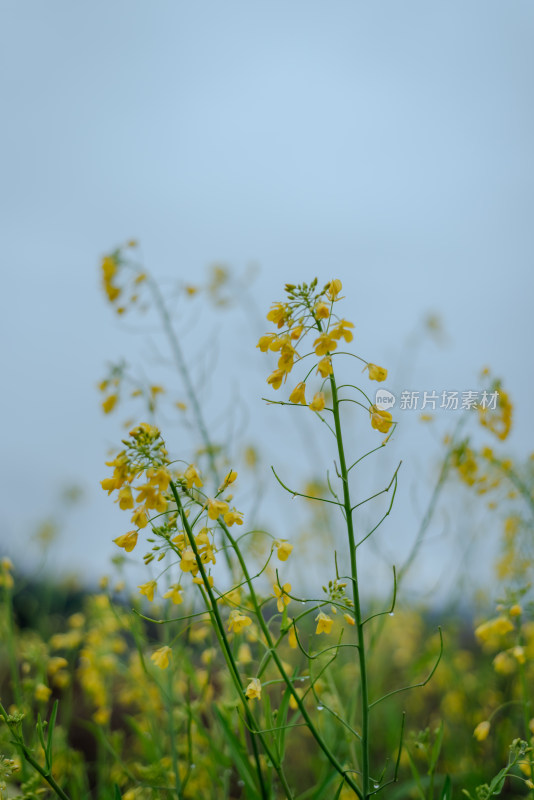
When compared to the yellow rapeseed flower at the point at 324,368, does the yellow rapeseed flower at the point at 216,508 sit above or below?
below

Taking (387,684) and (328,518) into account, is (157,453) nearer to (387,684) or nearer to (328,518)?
(328,518)

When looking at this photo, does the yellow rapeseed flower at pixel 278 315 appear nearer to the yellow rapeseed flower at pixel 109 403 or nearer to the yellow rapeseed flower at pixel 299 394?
the yellow rapeseed flower at pixel 299 394

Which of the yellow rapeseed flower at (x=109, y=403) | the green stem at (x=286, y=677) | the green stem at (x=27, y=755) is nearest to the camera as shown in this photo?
the green stem at (x=286, y=677)

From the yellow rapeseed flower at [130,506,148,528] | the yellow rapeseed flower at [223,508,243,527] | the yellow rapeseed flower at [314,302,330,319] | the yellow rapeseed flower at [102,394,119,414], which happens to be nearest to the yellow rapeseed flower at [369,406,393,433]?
the yellow rapeseed flower at [314,302,330,319]

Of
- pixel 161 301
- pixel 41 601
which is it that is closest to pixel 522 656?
pixel 161 301

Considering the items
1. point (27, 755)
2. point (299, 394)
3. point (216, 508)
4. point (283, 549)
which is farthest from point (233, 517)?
point (27, 755)

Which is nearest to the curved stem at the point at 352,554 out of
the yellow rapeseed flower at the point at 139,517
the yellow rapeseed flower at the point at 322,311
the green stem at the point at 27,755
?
the yellow rapeseed flower at the point at 322,311

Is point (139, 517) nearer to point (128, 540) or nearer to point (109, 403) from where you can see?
point (128, 540)

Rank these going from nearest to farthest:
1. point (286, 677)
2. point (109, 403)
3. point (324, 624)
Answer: point (286, 677) < point (324, 624) < point (109, 403)

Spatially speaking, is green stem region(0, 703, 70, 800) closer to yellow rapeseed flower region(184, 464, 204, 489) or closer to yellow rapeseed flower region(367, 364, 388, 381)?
yellow rapeseed flower region(184, 464, 204, 489)

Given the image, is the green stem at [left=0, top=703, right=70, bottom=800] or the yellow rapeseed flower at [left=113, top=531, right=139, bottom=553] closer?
the yellow rapeseed flower at [left=113, top=531, right=139, bottom=553]

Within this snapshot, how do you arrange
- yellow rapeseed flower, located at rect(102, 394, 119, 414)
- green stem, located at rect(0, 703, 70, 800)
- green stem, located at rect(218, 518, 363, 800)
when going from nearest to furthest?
green stem, located at rect(218, 518, 363, 800), green stem, located at rect(0, 703, 70, 800), yellow rapeseed flower, located at rect(102, 394, 119, 414)

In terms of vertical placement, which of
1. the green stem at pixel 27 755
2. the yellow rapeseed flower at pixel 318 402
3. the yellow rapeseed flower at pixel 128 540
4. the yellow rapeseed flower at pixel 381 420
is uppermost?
the yellow rapeseed flower at pixel 318 402

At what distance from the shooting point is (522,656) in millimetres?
1824
